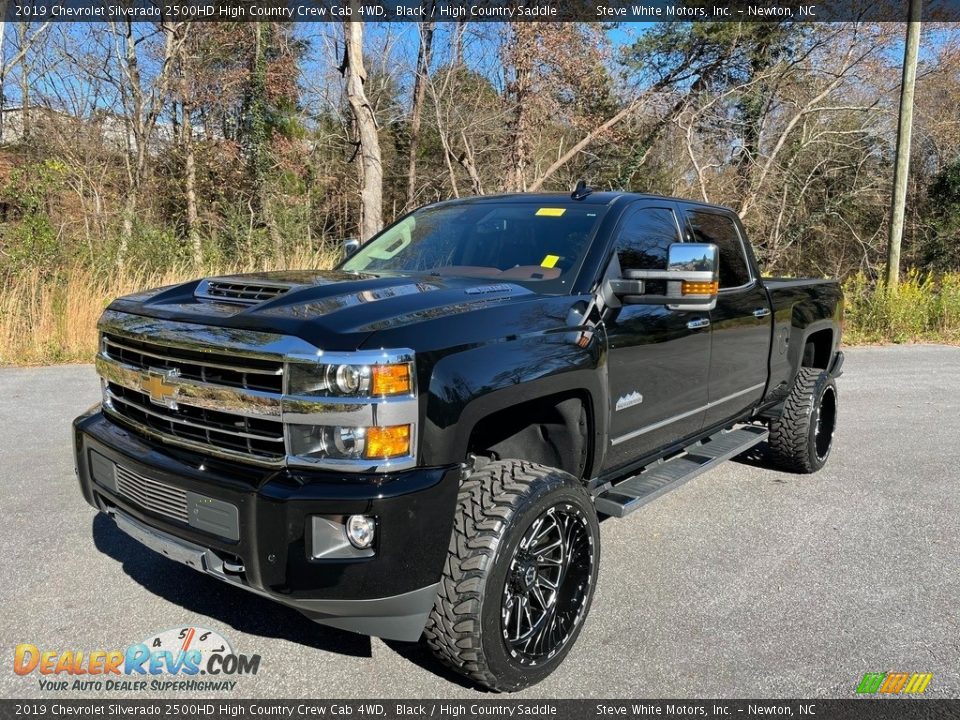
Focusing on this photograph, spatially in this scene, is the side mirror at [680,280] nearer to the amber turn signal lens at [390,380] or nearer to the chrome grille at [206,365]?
the amber turn signal lens at [390,380]

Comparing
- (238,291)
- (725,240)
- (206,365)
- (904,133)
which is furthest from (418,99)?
(206,365)

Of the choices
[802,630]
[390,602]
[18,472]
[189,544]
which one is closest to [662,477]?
[802,630]

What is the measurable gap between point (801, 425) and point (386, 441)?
3849mm

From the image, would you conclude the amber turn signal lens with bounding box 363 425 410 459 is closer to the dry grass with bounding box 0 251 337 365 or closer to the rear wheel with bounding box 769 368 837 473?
the rear wheel with bounding box 769 368 837 473

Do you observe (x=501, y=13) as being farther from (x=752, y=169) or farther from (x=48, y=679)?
(x=48, y=679)

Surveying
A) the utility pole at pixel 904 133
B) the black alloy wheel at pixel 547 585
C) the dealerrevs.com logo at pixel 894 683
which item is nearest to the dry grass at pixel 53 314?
the black alloy wheel at pixel 547 585

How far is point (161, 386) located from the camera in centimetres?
278

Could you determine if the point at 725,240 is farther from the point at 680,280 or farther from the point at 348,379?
the point at 348,379

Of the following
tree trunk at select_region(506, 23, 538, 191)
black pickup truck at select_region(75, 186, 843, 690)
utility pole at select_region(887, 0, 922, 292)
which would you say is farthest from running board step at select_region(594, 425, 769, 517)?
tree trunk at select_region(506, 23, 538, 191)

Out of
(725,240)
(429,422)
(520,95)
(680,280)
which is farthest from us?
(520,95)

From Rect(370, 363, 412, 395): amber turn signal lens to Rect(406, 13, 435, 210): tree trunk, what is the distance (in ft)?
57.8

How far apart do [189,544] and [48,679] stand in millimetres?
832

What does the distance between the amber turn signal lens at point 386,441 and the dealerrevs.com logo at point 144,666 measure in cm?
115

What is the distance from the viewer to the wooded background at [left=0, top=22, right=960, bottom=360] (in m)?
18.3
